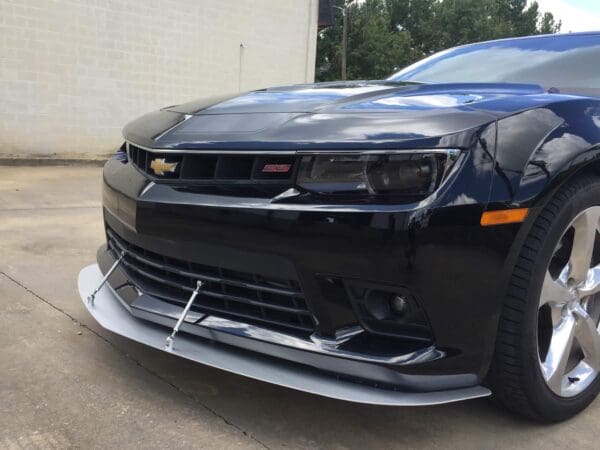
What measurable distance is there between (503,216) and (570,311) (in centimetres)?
66

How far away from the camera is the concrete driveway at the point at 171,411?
1.90 m

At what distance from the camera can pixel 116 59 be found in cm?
1077

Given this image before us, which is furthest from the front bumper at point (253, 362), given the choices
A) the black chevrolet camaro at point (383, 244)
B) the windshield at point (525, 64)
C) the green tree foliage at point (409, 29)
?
the green tree foliage at point (409, 29)

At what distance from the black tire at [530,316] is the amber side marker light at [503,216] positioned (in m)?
0.10

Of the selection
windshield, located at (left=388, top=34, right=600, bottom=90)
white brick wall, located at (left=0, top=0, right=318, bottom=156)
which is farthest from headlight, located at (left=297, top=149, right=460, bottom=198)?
white brick wall, located at (left=0, top=0, right=318, bottom=156)

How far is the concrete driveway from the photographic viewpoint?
1898mm

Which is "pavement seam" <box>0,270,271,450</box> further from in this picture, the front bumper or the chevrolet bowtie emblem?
the chevrolet bowtie emblem

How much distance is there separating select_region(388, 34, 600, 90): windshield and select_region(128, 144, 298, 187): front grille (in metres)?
1.71

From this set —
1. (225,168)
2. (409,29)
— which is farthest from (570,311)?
(409,29)

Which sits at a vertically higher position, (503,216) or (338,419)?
(503,216)

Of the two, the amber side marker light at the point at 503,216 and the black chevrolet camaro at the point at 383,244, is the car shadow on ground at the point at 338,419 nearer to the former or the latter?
the black chevrolet camaro at the point at 383,244

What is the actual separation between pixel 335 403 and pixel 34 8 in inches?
381

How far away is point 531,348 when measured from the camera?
1.83 metres

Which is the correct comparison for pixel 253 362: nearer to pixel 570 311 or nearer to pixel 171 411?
pixel 171 411
